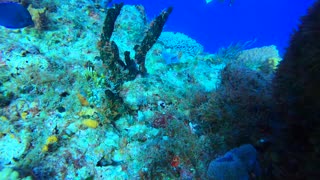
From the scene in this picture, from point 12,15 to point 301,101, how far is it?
4692 mm

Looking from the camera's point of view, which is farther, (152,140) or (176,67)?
(176,67)

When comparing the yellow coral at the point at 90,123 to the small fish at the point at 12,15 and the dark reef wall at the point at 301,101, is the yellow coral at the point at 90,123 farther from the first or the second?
the dark reef wall at the point at 301,101

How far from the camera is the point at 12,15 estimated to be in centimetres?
436

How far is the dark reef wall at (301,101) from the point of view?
2.00 meters

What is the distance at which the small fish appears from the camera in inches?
169

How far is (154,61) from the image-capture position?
6.16m

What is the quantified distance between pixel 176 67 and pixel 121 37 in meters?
1.94

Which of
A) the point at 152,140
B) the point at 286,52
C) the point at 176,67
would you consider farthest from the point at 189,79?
the point at 286,52

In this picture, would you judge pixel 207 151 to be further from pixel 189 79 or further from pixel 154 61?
pixel 154 61

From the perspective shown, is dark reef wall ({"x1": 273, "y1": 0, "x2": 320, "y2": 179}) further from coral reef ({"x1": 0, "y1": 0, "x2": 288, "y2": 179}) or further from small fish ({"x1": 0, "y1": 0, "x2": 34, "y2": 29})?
small fish ({"x1": 0, "y1": 0, "x2": 34, "y2": 29})

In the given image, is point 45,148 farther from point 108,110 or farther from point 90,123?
point 108,110

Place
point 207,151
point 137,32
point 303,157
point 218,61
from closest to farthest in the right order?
point 303,157, point 207,151, point 218,61, point 137,32

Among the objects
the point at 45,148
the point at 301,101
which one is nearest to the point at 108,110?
the point at 45,148

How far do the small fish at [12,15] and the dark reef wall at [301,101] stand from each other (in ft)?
14.5
